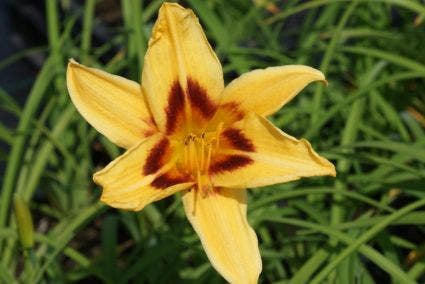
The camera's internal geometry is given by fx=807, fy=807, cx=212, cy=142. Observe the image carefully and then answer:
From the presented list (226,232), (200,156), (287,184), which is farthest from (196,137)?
(287,184)

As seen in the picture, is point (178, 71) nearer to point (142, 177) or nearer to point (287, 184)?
point (142, 177)

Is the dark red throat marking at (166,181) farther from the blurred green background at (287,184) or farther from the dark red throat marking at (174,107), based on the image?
the blurred green background at (287,184)

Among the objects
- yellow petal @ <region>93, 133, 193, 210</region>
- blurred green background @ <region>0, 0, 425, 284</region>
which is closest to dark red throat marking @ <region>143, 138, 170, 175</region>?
yellow petal @ <region>93, 133, 193, 210</region>

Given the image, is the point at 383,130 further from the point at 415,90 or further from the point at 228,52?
the point at 228,52

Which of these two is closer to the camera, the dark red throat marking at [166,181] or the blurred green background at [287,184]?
the dark red throat marking at [166,181]

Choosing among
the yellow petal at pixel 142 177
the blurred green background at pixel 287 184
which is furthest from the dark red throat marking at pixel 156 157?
the blurred green background at pixel 287 184

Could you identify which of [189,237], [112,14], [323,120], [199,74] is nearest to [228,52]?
[323,120]
